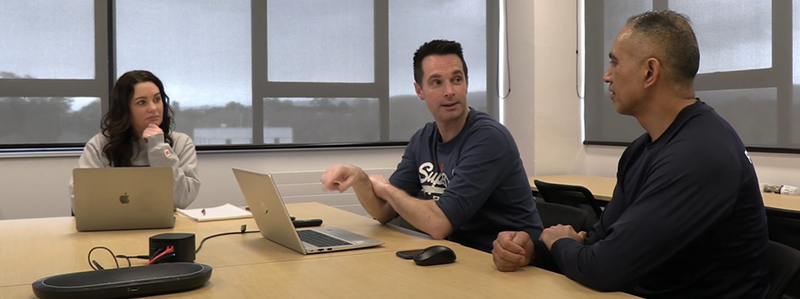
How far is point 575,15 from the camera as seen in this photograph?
4.98 meters

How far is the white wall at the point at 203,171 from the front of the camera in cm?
391

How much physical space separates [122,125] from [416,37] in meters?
2.51

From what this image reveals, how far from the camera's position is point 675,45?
1.61 m

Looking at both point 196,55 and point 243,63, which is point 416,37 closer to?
point 243,63

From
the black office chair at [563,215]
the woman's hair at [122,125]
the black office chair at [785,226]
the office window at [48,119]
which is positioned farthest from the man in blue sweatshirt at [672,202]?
the office window at [48,119]

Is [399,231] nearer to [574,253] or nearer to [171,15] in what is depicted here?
[574,253]

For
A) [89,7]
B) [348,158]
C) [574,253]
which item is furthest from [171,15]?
[574,253]

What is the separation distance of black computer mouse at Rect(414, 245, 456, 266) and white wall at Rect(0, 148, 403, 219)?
297 centimetres

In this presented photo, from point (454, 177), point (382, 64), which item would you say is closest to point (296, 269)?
point (454, 177)

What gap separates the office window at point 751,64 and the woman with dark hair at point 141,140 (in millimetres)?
2806

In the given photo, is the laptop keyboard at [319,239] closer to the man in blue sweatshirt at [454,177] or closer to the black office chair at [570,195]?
the man in blue sweatshirt at [454,177]

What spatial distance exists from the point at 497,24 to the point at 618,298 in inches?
161

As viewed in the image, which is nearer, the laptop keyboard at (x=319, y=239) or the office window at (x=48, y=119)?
the laptop keyboard at (x=319, y=239)

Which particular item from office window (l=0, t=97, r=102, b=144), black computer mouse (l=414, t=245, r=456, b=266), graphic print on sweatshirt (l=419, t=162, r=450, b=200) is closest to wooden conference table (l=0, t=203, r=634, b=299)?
black computer mouse (l=414, t=245, r=456, b=266)
